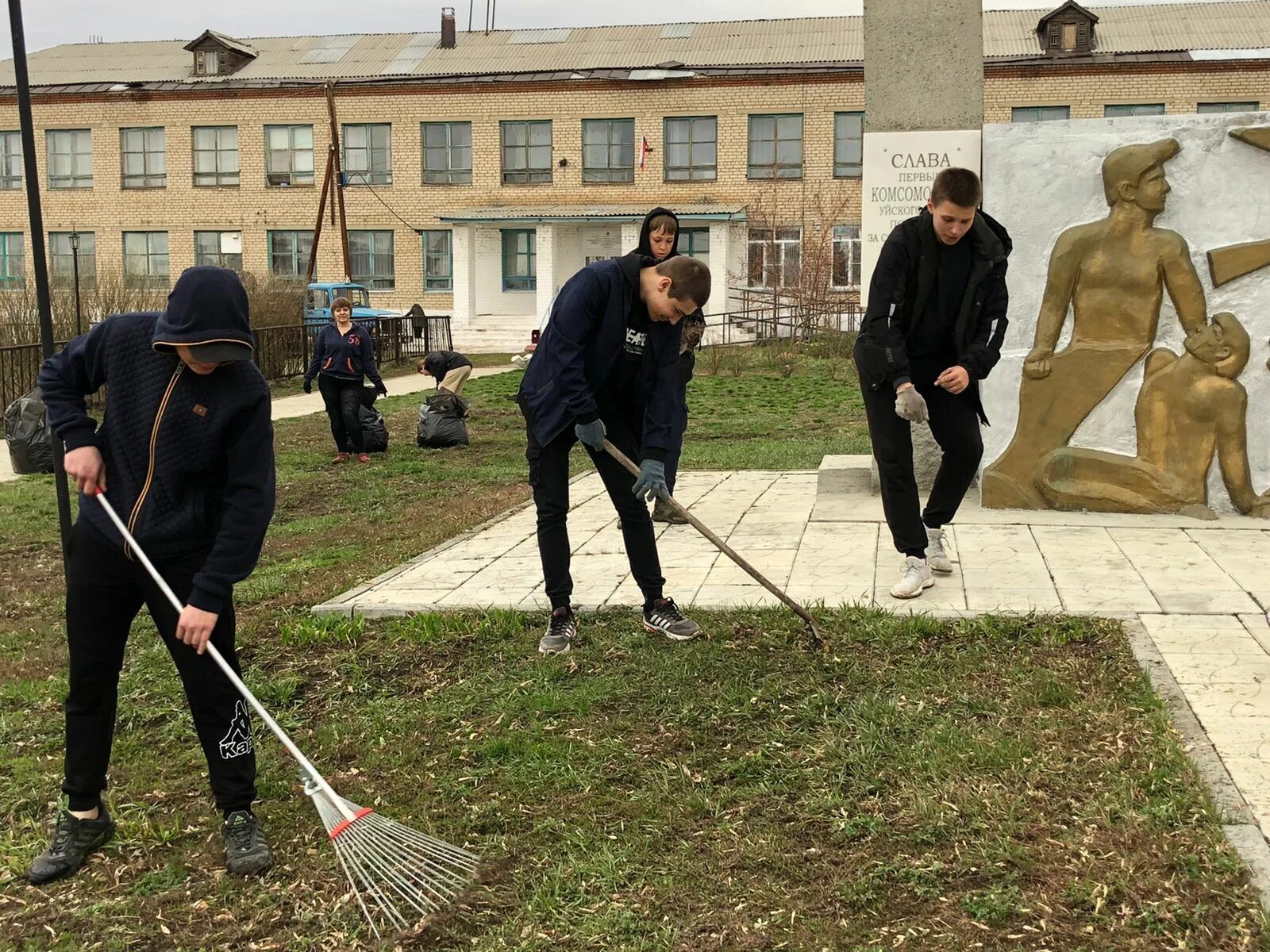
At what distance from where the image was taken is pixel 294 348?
21641 mm

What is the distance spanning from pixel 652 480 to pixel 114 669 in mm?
1987

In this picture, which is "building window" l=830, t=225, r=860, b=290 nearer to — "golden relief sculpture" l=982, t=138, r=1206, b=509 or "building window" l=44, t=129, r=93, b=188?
"building window" l=44, t=129, r=93, b=188

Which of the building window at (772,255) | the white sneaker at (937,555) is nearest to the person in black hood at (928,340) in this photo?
the white sneaker at (937,555)

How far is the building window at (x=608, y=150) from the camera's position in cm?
3875

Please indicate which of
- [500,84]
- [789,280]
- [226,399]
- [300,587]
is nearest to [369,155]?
[500,84]

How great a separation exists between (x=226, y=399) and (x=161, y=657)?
2.26m

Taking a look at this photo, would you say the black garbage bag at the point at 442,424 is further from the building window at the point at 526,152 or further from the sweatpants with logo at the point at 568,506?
the building window at the point at 526,152

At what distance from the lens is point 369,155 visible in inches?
1599

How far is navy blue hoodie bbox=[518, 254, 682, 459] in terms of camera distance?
4.66 m

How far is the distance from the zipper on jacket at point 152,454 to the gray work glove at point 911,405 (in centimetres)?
292

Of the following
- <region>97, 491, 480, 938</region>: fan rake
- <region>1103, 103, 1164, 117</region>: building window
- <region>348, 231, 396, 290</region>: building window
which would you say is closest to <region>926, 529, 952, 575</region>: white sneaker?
<region>97, 491, 480, 938</region>: fan rake

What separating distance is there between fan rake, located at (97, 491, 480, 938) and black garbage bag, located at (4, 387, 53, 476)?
29.6 feet

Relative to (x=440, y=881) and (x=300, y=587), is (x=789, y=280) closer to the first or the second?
(x=300, y=587)

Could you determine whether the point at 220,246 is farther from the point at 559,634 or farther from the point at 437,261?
the point at 559,634
